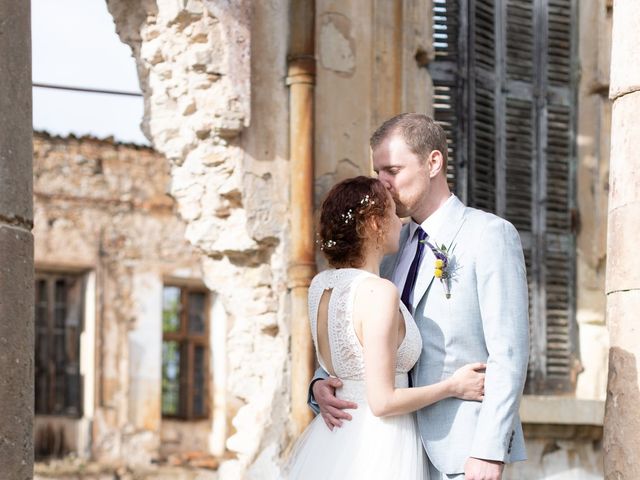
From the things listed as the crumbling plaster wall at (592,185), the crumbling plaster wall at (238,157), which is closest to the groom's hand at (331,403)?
the crumbling plaster wall at (238,157)

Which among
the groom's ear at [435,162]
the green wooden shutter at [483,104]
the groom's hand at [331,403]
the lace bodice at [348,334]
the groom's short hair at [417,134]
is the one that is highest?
the green wooden shutter at [483,104]

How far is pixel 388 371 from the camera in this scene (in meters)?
4.17

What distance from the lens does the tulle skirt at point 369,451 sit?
428 centimetres

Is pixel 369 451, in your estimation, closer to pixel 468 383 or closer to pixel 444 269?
pixel 468 383

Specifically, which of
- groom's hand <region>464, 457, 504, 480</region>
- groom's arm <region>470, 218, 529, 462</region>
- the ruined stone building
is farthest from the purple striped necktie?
the ruined stone building

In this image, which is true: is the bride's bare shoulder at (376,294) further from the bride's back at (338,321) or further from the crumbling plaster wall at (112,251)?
the crumbling plaster wall at (112,251)

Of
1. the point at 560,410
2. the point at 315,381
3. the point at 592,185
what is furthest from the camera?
the point at 592,185

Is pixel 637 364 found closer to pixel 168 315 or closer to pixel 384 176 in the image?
pixel 384 176

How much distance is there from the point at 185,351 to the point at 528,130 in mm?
10654

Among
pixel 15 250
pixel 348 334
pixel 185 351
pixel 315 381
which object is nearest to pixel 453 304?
pixel 348 334

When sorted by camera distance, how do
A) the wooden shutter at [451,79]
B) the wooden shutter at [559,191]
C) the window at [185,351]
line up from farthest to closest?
the window at [185,351], the wooden shutter at [559,191], the wooden shutter at [451,79]

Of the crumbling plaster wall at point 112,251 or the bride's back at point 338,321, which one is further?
the crumbling plaster wall at point 112,251

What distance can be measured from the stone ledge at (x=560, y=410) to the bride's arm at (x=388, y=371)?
401 centimetres

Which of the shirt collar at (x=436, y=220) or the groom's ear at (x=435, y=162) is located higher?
the groom's ear at (x=435, y=162)
